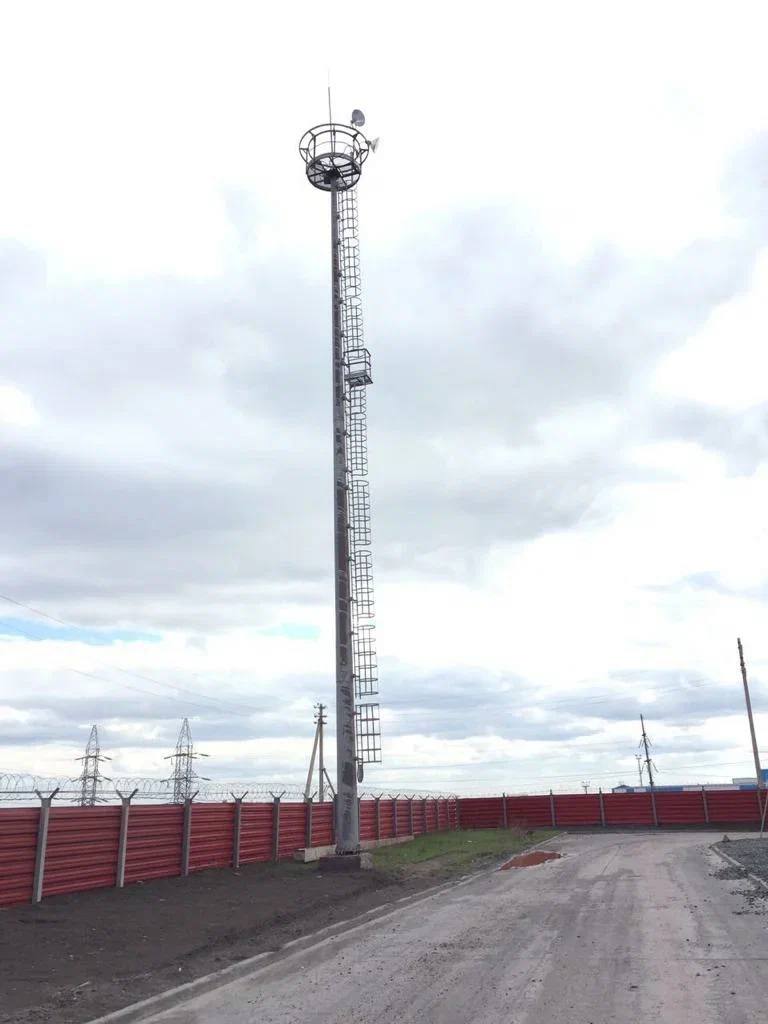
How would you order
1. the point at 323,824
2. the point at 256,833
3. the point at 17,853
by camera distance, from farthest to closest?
1. the point at 323,824
2. the point at 256,833
3. the point at 17,853

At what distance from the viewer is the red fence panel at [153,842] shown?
20297mm

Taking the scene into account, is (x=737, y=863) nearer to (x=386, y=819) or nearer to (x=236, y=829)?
(x=236, y=829)

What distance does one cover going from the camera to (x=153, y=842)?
69.3 feet

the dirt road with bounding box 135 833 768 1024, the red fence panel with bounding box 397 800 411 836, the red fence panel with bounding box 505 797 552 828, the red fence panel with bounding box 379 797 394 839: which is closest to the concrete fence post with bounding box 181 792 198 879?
the dirt road with bounding box 135 833 768 1024

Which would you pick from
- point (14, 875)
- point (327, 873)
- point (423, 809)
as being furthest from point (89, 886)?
point (423, 809)

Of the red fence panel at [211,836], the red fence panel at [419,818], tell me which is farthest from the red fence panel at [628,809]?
the red fence panel at [211,836]

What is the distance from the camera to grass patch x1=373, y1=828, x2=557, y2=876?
28375 mm

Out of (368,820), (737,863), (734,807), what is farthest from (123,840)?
(734,807)

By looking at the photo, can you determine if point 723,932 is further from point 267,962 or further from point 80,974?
point 80,974

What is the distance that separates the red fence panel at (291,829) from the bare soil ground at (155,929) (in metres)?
2.84

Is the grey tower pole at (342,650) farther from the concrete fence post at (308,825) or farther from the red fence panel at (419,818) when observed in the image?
the red fence panel at (419,818)

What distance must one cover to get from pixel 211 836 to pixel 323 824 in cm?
862

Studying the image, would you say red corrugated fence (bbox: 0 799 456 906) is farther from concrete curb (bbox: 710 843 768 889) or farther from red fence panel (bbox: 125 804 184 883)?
concrete curb (bbox: 710 843 768 889)

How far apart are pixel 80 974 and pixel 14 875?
5176 millimetres
